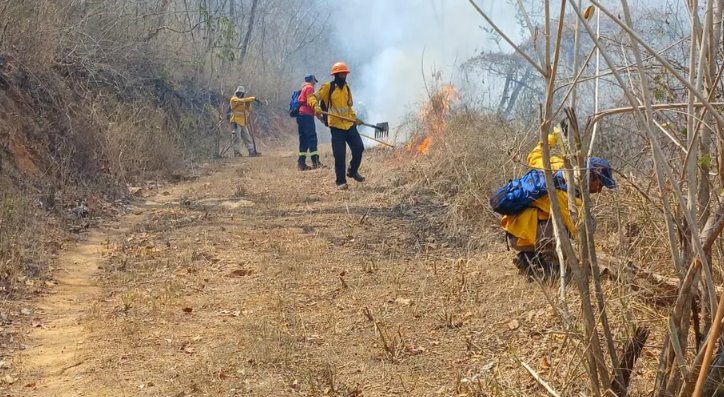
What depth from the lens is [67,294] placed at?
4922 mm

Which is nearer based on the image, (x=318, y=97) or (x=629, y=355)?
(x=629, y=355)

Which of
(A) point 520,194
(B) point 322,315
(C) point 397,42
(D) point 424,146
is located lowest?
(B) point 322,315

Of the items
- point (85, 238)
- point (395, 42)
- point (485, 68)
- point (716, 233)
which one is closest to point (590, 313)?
point (716, 233)

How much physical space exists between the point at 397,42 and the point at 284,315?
34452 mm

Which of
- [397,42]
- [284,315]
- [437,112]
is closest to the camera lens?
[284,315]

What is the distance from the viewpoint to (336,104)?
859 centimetres

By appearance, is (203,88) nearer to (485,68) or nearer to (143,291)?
(485,68)

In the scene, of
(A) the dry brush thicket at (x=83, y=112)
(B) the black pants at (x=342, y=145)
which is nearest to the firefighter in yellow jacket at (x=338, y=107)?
(B) the black pants at (x=342, y=145)

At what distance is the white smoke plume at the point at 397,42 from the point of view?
83.2 ft

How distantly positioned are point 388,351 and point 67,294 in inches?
105

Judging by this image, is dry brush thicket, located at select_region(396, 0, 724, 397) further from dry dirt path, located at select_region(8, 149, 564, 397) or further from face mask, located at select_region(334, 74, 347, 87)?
face mask, located at select_region(334, 74, 347, 87)

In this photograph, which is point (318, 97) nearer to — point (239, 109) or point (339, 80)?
point (339, 80)

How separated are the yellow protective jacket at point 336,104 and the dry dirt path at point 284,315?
1.94 m

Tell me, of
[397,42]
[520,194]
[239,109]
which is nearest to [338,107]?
[520,194]
